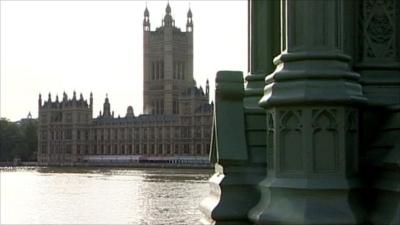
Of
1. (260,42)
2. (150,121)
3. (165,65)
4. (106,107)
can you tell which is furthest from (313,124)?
(165,65)

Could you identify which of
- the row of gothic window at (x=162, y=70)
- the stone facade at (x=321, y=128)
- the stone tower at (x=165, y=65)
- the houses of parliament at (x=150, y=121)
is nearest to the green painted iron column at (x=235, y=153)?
the stone facade at (x=321, y=128)

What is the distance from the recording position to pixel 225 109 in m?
3.54

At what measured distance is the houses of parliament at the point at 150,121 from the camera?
107 meters

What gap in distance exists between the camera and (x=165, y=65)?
126 meters

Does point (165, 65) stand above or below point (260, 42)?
above

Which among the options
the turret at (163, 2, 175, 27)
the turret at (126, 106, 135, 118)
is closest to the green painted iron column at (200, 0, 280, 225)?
the turret at (126, 106, 135, 118)

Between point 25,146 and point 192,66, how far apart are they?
31.6 m

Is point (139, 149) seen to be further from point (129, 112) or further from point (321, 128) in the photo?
point (321, 128)

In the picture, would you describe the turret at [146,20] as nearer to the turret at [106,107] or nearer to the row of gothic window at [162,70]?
the row of gothic window at [162,70]

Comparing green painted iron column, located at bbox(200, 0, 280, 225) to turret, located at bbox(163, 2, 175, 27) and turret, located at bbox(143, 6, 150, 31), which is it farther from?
turret, located at bbox(143, 6, 150, 31)

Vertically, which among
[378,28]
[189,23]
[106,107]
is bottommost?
[378,28]

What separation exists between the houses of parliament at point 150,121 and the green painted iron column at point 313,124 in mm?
95576

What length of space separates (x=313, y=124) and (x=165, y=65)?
404ft

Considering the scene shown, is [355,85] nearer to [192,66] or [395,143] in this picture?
[395,143]
